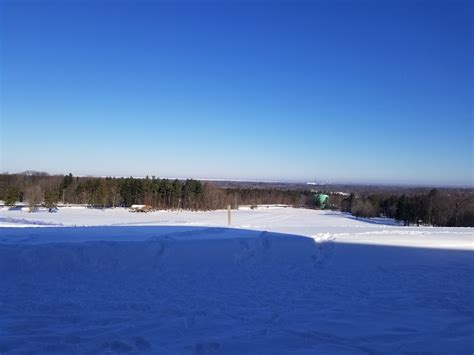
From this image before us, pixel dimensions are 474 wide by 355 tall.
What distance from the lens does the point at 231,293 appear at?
5.69 metres

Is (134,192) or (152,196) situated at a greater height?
(134,192)

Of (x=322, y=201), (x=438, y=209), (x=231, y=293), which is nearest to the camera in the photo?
(x=231, y=293)

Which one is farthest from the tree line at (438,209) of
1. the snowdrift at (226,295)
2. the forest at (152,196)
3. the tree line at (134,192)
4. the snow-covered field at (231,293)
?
the snowdrift at (226,295)

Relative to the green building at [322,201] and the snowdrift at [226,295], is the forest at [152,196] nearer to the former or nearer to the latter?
the green building at [322,201]

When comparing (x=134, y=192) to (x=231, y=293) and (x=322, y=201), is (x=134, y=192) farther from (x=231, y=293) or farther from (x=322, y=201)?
(x=231, y=293)

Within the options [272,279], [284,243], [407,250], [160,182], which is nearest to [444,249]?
[407,250]

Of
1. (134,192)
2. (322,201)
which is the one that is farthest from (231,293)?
(322,201)

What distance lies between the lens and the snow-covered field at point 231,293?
13.3ft

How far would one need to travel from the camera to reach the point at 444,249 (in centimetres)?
937

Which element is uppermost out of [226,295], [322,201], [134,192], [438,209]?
[134,192]

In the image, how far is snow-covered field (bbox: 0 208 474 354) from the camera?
13.3ft

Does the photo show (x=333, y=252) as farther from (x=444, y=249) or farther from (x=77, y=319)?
(x=77, y=319)

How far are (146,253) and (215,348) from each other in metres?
4.32

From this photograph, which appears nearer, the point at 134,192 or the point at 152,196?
the point at 134,192
